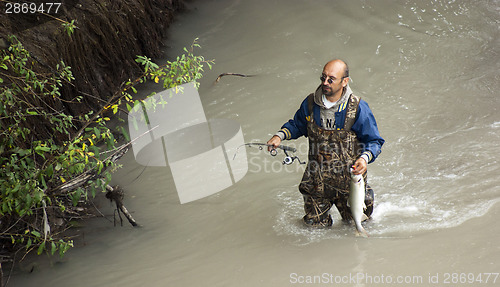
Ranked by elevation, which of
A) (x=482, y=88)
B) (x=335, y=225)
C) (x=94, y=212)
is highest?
(x=482, y=88)

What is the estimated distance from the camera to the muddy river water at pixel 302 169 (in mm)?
4141

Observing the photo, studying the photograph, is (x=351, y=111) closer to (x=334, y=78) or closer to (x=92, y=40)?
(x=334, y=78)

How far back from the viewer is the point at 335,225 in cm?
469

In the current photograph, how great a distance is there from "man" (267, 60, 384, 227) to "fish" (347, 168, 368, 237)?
84 mm

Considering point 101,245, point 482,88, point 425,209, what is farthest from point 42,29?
point 482,88

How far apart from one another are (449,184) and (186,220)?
8.29 feet

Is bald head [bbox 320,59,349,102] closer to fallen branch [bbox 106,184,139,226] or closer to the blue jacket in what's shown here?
the blue jacket

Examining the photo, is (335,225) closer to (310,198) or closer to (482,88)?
(310,198)

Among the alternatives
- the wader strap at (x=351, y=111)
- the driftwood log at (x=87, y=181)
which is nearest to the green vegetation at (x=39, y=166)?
the driftwood log at (x=87, y=181)

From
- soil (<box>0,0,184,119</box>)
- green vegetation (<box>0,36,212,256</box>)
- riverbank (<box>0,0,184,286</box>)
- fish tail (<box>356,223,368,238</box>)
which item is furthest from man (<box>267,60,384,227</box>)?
soil (<box>0,0,184,119</box>)

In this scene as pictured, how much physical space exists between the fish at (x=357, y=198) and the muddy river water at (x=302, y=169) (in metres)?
0.24

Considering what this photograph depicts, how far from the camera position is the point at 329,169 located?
4.32 m

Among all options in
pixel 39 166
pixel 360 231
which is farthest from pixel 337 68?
pixel 39 166

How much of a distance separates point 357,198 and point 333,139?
0.49 m
